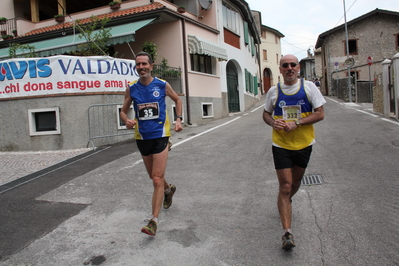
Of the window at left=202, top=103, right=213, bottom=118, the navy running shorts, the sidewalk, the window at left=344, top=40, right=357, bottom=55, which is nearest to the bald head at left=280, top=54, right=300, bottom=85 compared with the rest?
the navy running shorts

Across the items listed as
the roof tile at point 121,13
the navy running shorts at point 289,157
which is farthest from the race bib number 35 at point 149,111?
the roof tile at point 121,13

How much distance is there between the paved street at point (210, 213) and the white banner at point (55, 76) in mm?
3381

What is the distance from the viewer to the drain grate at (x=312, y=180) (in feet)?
17.3

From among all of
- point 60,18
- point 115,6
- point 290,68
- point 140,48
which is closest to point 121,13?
point 115,6

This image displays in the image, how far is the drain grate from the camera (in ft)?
17.3

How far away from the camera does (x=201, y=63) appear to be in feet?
57.5

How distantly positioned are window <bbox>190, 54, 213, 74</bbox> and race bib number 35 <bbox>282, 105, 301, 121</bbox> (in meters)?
13.2

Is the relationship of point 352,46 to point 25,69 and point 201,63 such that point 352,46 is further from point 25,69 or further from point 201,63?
point 25,69

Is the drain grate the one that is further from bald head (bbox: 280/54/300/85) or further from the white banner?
the white banner

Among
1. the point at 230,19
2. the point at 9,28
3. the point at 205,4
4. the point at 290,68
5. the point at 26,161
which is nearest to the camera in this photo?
the point at 290,68

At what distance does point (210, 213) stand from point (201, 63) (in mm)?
13847

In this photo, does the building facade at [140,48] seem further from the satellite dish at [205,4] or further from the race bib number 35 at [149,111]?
the race bib number 35 at [149,111]

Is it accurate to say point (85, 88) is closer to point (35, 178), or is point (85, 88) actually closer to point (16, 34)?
Result: point (35, 178)

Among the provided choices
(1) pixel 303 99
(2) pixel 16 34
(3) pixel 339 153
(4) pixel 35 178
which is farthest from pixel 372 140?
(2) pixel 16 34
